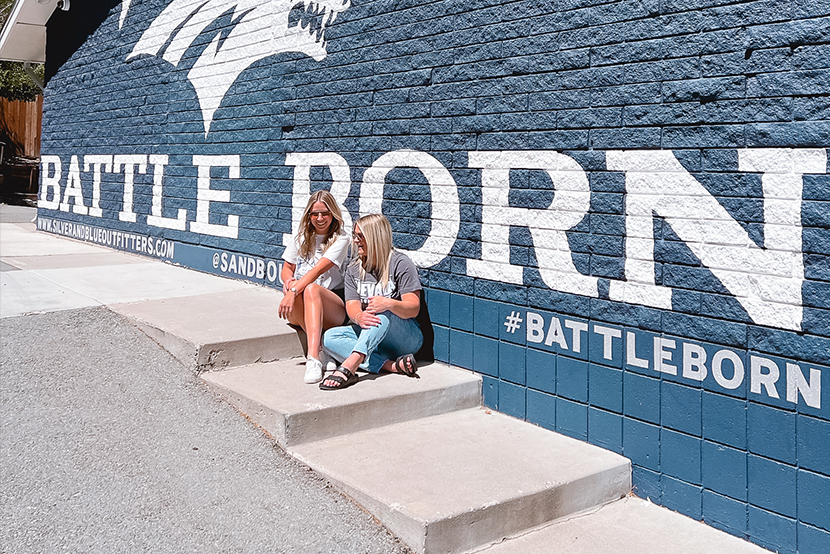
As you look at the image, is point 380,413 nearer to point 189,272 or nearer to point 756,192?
point 756,192

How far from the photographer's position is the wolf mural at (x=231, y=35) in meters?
6.39

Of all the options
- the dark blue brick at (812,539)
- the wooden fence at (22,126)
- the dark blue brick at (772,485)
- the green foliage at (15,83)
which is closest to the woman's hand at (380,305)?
the dark blue brick at (772,485)

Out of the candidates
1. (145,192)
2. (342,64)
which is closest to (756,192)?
(342,64)

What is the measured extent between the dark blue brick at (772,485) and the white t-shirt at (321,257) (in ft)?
9.25

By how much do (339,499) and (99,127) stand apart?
8.70 metres

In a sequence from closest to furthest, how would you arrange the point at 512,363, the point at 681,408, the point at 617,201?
the point at 681,408 < the point at 617,201 < the point at 512,363

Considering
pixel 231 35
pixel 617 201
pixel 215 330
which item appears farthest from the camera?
pixel 231 35

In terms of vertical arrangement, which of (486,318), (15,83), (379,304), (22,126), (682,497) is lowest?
(682,497)

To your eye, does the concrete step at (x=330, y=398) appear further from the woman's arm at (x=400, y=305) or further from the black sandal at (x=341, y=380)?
the woman's arm at (x=400, y=305)

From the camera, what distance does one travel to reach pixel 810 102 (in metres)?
3.31

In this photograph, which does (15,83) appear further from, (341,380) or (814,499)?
(814,499)

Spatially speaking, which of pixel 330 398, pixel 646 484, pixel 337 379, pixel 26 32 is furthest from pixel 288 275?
pixel 26 32

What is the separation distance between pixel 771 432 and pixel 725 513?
1.60 feet

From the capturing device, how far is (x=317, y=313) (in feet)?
15.2
